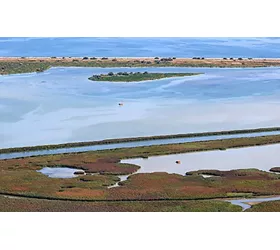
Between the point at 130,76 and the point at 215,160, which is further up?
the point at 130,76

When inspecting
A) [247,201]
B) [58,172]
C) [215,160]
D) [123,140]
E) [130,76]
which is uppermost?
[130,76]

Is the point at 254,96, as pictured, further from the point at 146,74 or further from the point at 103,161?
the point at 103,161

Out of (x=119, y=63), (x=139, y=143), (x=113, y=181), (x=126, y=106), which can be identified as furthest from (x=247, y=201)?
(x=119, y=63)

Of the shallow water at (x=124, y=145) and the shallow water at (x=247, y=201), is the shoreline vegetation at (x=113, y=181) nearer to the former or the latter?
the shallow water at (x=247, y=201)

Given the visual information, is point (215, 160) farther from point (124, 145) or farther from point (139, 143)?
point (124, 145)

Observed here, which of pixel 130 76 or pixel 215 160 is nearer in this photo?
pixel 215 160
